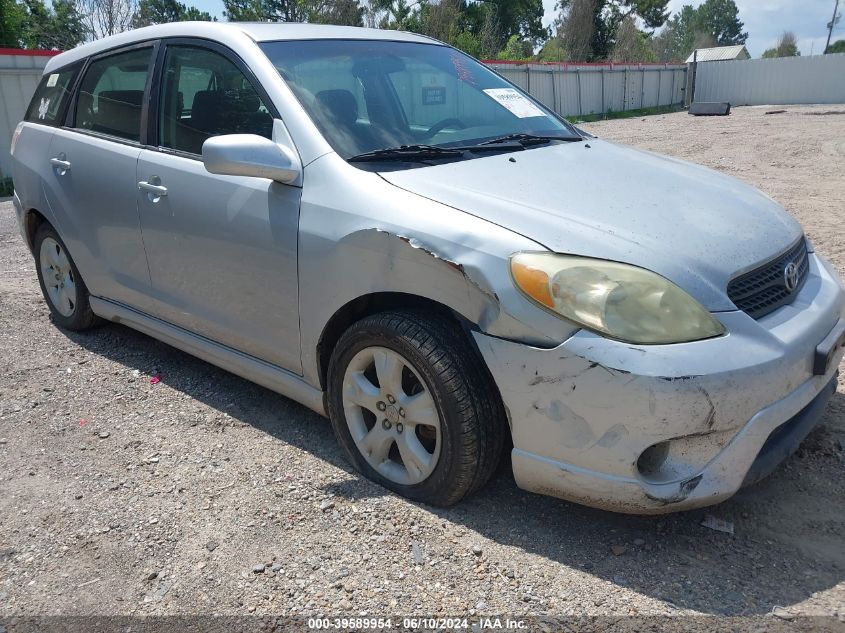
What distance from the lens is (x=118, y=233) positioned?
3.74 metres

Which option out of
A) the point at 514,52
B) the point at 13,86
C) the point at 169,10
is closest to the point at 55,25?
the point at 169,10

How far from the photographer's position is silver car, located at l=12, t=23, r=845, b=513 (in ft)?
7.30

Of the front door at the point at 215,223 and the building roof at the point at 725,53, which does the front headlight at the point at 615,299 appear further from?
the building roof at the point at 725,53

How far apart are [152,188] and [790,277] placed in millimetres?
2733

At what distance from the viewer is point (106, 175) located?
12.3 feet

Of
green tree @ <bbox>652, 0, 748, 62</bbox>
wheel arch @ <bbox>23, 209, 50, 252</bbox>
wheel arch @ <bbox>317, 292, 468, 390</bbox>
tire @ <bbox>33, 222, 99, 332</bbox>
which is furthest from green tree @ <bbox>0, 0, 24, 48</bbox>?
green tree @ <bbox>652, 0, 748, 62</bbox>

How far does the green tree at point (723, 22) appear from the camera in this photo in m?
113

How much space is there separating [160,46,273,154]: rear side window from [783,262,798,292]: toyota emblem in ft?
6.70

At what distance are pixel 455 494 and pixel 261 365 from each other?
1.10 metres

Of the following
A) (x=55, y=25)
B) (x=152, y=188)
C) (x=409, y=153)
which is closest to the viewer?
(x=409, y=153)

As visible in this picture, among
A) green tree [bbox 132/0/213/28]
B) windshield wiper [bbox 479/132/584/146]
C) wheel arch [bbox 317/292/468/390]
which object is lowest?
wheel arch [bbox 317/292/468/390]

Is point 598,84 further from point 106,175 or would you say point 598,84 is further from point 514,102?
point 106,175

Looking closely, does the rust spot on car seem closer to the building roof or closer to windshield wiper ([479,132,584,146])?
windshield wiper ([479,132,584,146])

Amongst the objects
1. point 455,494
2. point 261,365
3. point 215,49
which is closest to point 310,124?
point 215,49
